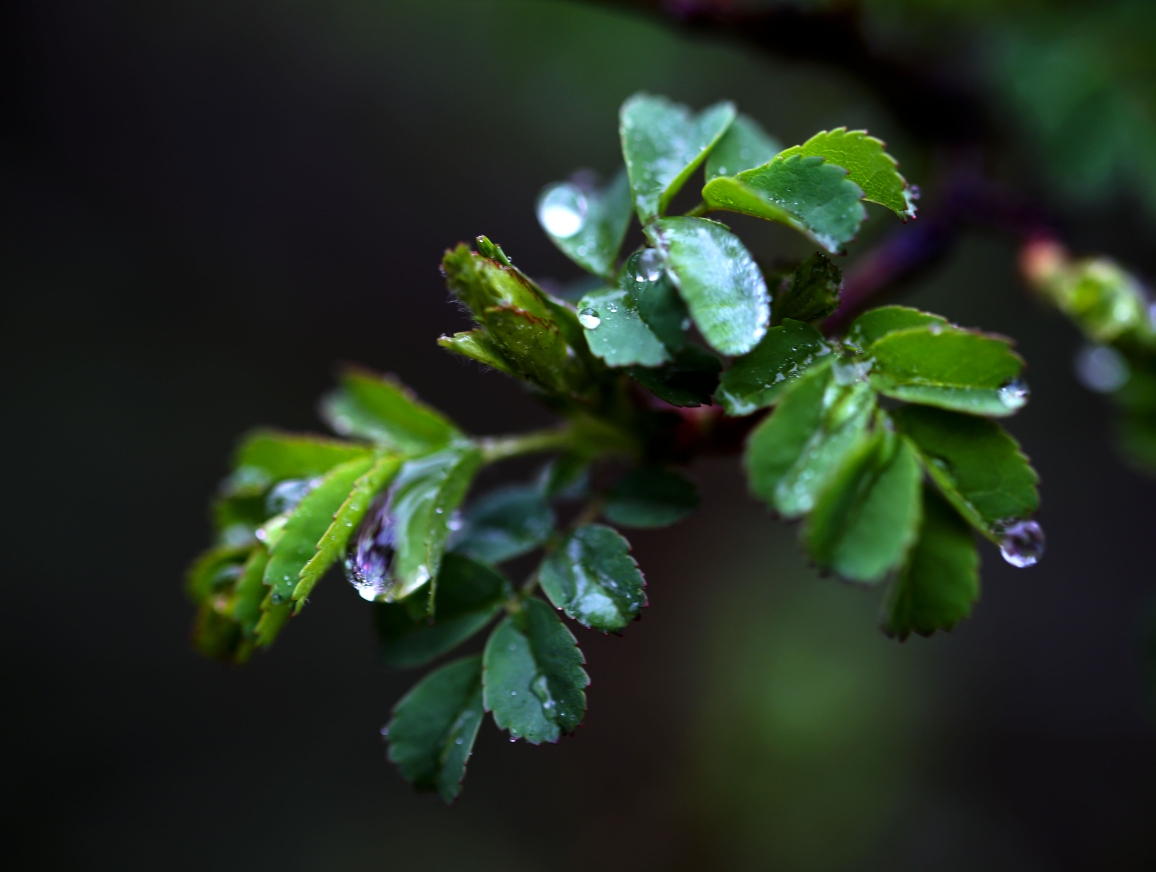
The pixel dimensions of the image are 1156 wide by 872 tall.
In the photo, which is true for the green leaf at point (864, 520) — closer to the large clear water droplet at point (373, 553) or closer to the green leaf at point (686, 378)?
the green leaf at point (686, 378)

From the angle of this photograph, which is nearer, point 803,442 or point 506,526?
point 803,442

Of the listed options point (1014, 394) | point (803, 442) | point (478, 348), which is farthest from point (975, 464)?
point (478, 348)

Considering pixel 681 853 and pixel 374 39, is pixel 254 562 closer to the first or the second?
pixel 374 39

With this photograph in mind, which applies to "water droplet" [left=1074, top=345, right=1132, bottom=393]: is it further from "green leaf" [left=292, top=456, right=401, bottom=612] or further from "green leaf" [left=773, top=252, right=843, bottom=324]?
"green leaf" [left=292, top=456, right=401, bottom=612]

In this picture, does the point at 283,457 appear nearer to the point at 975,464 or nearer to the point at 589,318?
the point at 589,318

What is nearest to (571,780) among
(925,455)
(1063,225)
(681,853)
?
(681,853)

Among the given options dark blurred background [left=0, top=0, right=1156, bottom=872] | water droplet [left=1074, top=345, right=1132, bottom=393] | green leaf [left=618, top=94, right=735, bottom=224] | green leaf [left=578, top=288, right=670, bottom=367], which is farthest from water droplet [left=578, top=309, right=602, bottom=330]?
dark blurred background [left=0, top=0, right=1156, bottom=872]

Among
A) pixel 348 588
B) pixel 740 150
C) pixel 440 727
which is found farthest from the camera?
pixel 348 588
